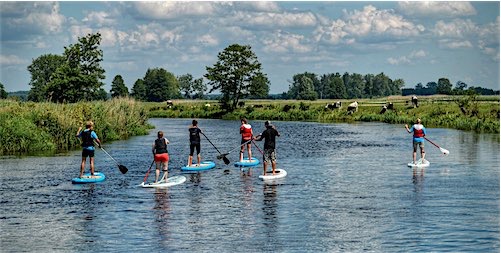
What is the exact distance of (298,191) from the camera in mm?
26500

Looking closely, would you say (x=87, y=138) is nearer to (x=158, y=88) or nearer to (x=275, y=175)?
(x=275, y=175)

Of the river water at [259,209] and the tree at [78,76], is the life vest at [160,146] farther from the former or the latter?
the tree at [78,76]

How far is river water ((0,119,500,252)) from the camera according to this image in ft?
59.9

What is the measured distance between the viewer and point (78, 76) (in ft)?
259

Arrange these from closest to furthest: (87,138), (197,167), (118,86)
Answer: (87,138), (197,167), (118,86)

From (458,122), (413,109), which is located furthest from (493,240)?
(413,109)

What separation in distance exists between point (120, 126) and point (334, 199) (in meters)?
36.4

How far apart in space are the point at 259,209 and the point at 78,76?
197 ft

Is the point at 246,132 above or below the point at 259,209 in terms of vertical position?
above

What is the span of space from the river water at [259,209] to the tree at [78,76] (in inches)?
1626

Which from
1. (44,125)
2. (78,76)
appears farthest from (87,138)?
(78,76)

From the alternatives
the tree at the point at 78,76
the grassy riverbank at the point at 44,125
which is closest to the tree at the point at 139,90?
the tree at the point at 78,76

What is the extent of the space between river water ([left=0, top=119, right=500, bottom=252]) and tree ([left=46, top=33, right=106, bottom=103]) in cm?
4131

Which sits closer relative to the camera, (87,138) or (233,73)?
(87,138)
